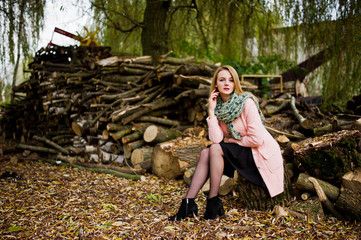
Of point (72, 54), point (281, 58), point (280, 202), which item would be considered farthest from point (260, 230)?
point (72, 54)

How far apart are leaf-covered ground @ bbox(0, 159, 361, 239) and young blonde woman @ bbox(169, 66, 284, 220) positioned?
0.22 meters

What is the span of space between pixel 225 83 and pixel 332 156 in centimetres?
117

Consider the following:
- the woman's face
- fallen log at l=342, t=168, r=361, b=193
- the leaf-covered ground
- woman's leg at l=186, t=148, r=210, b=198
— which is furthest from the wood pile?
the woman's face

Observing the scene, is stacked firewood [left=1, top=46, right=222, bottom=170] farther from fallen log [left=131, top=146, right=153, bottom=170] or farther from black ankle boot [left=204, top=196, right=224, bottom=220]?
black ankle boot [left=204, top=196, right=224, bottom=220]

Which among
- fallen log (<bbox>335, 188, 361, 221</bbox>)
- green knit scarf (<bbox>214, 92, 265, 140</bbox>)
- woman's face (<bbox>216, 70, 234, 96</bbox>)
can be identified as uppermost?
woman's face (<bbox>216, 70, 234, 96</bbox>)

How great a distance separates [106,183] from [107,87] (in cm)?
228

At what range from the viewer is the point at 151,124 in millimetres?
4789

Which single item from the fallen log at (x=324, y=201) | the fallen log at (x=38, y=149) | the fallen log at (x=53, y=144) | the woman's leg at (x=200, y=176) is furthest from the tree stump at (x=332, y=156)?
the fallen log at (x=38, y=149)

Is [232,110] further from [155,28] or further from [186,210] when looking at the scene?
[155,28]

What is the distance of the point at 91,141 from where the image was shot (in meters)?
5.23

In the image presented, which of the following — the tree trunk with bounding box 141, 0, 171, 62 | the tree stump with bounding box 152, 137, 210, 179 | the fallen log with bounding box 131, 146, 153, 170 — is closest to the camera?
the tree stump with bounding box 152, 137, 210, 179

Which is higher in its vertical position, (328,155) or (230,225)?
(328,155)

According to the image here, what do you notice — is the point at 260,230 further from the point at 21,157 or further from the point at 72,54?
the point at 72,54

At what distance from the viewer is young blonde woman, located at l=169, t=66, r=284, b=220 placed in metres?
2.51
